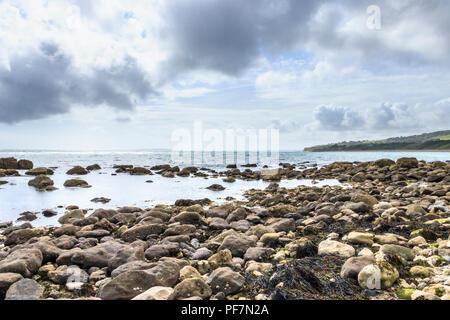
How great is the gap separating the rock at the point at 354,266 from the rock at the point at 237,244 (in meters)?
2.09

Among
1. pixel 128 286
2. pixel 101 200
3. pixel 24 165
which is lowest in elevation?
pixel 101 200

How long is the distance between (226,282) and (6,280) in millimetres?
3416

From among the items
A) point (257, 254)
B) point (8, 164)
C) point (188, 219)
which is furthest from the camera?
point (8, 164)

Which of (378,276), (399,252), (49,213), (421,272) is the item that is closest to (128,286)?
(378,276)

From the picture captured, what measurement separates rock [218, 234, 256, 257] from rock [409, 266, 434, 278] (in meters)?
2.91

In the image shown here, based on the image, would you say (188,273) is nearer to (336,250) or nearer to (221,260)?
(221,260)

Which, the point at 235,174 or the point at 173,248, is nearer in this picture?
the point at 173,248

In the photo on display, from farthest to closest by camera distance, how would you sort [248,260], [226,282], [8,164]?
[8,164]
[248,260]
[226,282]

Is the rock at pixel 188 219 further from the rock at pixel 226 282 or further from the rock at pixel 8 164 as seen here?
the rock at pixel 8 164

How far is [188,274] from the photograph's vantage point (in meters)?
4.44

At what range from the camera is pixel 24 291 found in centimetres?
411
